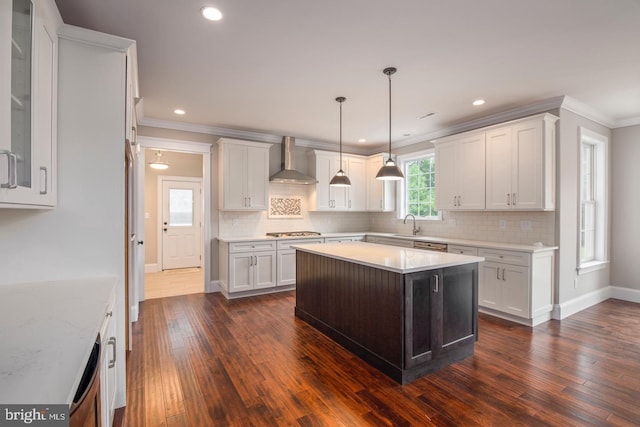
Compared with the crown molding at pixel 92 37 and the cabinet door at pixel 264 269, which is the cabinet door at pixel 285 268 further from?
the crown molding at pixel 92 37

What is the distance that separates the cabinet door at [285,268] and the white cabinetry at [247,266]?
0.34 feet

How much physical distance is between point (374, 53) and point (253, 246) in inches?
129

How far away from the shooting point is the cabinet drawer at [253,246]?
4.75m

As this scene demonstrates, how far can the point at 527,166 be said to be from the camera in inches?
151

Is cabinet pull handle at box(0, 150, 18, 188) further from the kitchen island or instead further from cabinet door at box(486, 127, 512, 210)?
cabinet door at box(486, 127, 512, 210)

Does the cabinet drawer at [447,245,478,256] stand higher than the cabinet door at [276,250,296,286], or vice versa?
the cabinet drawer at [447,245,478,256]

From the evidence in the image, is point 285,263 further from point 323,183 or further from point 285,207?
point 323,183

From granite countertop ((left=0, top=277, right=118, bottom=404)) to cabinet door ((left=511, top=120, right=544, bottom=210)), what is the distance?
430cm

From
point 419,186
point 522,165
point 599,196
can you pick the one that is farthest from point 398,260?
point 599,196

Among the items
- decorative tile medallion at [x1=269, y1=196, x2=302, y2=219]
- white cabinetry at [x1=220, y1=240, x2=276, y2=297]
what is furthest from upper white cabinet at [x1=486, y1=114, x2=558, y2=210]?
white cabinetry at [x1=220, y1=240, x2=276, y2=297]

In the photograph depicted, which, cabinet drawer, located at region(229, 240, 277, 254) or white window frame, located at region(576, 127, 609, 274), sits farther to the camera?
cabinet drawer, located at region(229, 240, 277, 254)

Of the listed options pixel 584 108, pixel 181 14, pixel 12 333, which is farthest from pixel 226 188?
pixel 584 108

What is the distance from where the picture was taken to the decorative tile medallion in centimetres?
574

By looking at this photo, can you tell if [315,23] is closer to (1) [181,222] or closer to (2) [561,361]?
(2) [561,361]
